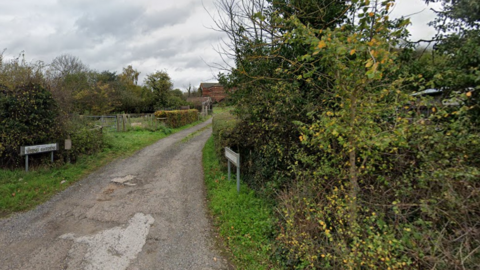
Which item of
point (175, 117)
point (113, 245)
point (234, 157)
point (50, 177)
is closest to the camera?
point (113, 245)

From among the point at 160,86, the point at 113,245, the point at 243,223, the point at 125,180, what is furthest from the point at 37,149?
the point at 160,86

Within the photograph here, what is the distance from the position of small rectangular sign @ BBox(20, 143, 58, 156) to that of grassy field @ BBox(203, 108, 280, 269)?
203 inches

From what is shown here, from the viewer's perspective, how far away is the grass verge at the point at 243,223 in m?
3.59

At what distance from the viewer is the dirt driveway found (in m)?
3.50

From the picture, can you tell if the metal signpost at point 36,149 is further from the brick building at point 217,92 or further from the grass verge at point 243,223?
the brick building at point 217,92

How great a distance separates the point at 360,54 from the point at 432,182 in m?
1.71

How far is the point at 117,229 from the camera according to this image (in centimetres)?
434

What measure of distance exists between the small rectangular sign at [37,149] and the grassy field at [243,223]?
5.15 meters

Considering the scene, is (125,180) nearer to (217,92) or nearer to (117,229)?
(117,229)

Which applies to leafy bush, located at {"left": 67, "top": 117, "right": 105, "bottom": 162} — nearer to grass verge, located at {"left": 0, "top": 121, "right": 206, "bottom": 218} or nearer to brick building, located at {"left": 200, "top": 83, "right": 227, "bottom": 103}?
grass verge, located at {"left": 0, "top": 121, "right": 206, "bottom": 218}

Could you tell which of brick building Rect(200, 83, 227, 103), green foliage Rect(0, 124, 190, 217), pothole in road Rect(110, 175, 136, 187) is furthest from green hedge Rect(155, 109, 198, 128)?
pothole in road Rect(110, 175, 136, 187)

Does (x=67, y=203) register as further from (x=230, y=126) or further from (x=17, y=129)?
(x=230, y=126)

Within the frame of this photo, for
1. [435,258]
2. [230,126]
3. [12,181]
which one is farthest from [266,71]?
[12,181]

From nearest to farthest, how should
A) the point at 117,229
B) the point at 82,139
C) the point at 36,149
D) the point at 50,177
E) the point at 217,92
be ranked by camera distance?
the point at 117,229 → the point at 50,177 → the point at 36,149 → the point at 82,139 → the point at 217,92
